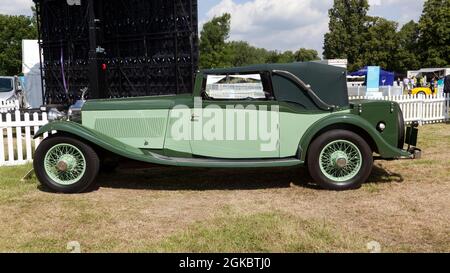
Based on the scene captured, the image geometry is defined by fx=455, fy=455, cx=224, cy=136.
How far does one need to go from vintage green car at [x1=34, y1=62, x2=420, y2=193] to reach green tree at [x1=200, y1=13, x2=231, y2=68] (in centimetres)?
4630

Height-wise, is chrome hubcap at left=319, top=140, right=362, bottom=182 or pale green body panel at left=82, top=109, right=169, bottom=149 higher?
pale green body panel at left=82, top=109, right=169, bottom=149

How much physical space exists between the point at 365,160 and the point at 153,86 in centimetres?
835

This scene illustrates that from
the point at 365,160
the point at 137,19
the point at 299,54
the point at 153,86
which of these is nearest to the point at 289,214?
the point at 365,160

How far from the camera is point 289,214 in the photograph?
15.5 ft

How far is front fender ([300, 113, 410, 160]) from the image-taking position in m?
5.46

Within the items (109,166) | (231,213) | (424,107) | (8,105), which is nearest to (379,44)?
(424,107)

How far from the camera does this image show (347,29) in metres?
61.7

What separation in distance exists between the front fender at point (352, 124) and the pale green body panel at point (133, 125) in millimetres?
1745

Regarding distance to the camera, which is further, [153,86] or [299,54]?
[299,54]

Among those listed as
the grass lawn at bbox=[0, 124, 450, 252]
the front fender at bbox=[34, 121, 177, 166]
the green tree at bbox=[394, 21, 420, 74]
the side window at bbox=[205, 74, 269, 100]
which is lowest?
the grass lawn at bbox=[0, 124, 450, 252]

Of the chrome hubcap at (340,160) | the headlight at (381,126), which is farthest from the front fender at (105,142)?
the headlight at (381,126)

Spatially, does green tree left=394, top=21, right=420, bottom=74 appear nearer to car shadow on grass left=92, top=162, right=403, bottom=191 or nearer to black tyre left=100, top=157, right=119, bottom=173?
car shadow on grass left=92, top=162, right=403, bottom=191

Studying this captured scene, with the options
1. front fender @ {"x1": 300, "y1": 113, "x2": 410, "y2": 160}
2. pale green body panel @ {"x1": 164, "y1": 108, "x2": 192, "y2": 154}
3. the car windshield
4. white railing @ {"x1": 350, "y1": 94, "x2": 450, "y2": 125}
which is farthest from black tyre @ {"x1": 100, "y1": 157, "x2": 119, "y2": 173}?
the car windshield
